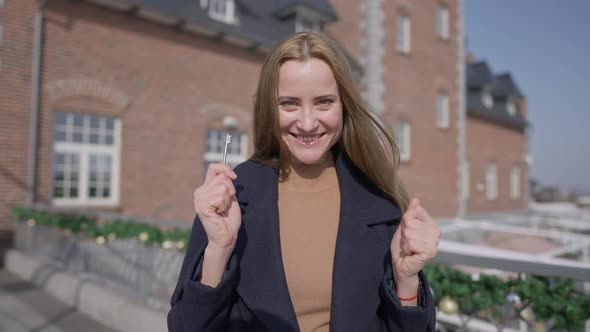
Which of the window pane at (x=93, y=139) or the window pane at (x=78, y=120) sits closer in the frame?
the window pane at (x=78, y=120)

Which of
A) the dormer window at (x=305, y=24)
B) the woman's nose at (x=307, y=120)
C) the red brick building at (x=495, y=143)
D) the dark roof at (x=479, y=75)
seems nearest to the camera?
the woman's nose at (x=307, y=120)

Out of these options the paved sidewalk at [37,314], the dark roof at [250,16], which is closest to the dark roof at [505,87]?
the dark roof at [250,16]

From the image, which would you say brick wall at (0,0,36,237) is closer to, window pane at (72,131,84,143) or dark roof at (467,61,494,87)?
window pane at (72,131,84,143)

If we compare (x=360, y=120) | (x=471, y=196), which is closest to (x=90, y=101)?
(x=360, y=120)

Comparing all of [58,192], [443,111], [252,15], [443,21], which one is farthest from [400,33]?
[58,192]

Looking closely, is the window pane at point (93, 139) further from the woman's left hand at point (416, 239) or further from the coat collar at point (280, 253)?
the woman's left hand at point (416, 239)

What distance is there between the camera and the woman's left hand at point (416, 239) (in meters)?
1.11

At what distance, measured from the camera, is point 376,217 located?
→ 4.48 ft

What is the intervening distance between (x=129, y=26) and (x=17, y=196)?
14.5 feet

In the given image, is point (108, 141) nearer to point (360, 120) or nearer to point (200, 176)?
point (200, 176)

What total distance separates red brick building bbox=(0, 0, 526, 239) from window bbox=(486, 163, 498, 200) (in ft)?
33.1

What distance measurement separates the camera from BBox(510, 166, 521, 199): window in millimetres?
22844

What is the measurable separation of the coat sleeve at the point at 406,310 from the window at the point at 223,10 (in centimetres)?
1093

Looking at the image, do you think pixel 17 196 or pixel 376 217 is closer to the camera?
pixel 376 217
